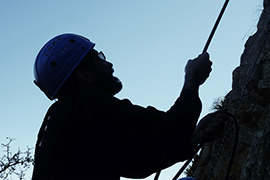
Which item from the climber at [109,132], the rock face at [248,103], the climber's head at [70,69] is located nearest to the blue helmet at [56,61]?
the climber's head at [70,69]

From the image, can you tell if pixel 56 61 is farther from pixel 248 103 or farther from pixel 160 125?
pixel 248 103

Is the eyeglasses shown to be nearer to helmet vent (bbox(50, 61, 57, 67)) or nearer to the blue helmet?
the blue helmet

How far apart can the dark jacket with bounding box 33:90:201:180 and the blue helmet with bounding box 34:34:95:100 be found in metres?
0.57

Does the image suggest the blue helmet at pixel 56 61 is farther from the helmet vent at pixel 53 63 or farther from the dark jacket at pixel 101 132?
the dark jacket at pixel 101 132

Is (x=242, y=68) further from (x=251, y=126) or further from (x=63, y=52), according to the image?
(x=63, y=52)

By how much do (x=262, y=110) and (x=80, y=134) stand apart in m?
6.07

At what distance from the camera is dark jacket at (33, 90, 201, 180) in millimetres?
2668

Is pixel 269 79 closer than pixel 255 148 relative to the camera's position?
No

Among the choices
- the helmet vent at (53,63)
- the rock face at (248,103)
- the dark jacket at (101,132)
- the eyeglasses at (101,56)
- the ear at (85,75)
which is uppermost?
the rock face at (248,103)

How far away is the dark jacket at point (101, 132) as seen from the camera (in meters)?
2.67

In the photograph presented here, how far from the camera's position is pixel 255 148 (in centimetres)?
567

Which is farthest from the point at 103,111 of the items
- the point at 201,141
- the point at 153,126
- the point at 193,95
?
the point at 201,141

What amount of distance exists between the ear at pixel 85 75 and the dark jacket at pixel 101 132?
46 cm

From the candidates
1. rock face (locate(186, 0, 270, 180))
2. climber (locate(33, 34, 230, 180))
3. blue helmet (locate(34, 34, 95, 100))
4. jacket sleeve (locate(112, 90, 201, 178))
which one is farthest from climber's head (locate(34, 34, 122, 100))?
rock face (locate(186, 0, 270, 180))
